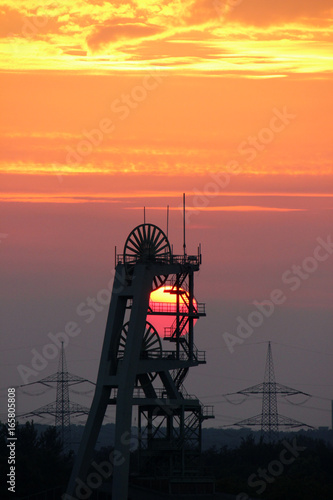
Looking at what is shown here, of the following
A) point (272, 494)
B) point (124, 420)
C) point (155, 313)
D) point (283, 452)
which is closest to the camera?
point (124, 420)

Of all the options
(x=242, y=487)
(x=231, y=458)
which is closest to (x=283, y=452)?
(x=231, y=458)

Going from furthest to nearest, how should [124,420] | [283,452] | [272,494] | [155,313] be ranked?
A: [283,452] < [272,494] < [155,313] < [124,420]

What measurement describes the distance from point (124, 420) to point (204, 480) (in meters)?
7.40

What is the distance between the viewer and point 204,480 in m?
65.8

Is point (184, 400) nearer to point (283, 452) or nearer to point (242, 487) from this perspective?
point (242, 487)

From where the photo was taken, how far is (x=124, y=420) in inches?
2411

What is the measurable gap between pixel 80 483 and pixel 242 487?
21297mm

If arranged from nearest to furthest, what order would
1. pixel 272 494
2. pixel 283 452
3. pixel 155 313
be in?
1. pixel 155 313
2. pixel 272 494
3. pixel 283 452

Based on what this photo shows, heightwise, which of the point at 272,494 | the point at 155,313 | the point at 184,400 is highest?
the point at 155,313

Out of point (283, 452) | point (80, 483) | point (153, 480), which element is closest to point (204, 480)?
point (153, 480)

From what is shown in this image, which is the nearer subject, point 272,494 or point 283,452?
point 272,494

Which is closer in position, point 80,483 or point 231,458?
point 80,483

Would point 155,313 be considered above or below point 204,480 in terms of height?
above

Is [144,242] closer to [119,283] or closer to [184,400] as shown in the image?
[119,283]
